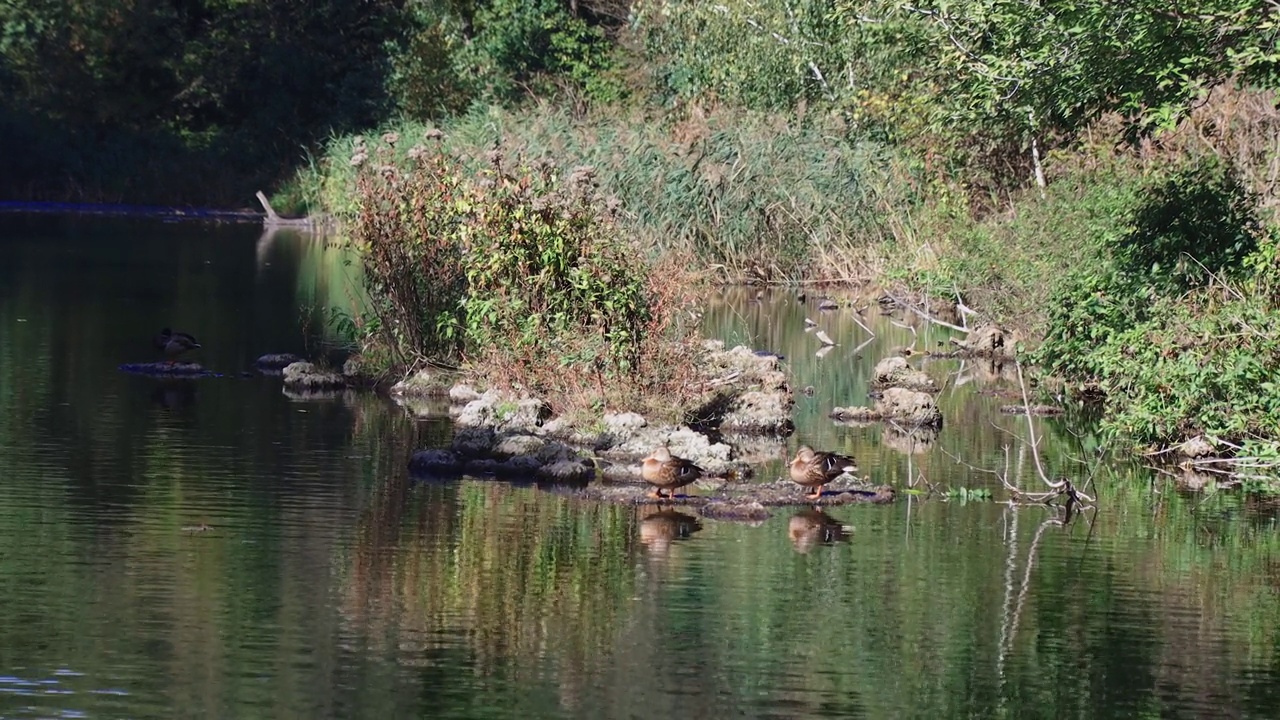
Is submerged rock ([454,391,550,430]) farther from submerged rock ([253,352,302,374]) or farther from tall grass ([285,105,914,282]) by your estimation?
tall grass ([285,105,914,282])

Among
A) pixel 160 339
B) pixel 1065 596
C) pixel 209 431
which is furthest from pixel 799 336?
Result: pixel 1065 596

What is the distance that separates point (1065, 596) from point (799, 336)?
15.8 m

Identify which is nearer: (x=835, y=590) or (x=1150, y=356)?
(x=835, y=590)

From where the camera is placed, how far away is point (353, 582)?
36.8 feet


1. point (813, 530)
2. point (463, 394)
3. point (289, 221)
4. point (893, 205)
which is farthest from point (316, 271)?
point (813, 530)

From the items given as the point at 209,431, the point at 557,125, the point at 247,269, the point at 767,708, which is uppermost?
the point at 557,125

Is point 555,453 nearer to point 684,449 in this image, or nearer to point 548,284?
point 684,449

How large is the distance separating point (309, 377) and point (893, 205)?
51.9 feet

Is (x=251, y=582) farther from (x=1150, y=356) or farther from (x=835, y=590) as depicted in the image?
(x=1150, y=356)

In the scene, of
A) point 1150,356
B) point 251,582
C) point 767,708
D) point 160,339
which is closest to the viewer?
point 767,708

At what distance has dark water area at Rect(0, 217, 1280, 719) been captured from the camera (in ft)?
30.5

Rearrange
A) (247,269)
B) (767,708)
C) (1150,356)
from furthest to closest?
(247,269) → (1150,356) → (767,708)

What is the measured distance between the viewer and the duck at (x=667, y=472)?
13.8 metres

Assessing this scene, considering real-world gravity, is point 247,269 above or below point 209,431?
above
